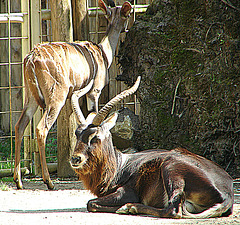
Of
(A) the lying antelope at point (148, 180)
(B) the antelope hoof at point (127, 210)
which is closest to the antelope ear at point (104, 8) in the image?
(A) the lying antelope at point (148, 180)

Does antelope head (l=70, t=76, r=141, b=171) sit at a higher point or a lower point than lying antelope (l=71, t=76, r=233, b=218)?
higher

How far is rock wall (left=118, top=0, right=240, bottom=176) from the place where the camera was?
6.58 m

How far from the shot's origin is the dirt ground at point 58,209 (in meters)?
3.99

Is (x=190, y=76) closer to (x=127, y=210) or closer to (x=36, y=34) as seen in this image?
(x=36, y=34)

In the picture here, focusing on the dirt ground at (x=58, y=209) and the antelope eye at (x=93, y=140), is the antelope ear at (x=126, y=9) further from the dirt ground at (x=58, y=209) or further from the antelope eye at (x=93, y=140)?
the antelope eye at (x=93, y=140)

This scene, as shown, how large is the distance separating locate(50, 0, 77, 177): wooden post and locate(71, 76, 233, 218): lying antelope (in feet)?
7.70

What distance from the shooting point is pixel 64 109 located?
731 centimetres

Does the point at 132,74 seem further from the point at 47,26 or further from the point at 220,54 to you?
the point at 47,26

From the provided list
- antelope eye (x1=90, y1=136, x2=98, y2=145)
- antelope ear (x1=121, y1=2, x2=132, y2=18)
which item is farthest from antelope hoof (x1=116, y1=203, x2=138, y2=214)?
antelope ear (x1=121, y1=2, x2=132, y2=18)

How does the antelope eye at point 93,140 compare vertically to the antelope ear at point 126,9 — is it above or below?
below

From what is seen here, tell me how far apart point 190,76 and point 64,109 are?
2.18 meters

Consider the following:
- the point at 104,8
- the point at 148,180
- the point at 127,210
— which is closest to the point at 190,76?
the point at 104,8

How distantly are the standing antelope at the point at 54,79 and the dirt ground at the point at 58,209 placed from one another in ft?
1.26

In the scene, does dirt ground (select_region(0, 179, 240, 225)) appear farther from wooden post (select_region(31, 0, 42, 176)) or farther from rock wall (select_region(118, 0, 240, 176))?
rock wall (select_region(118, 0, 240, 176))
